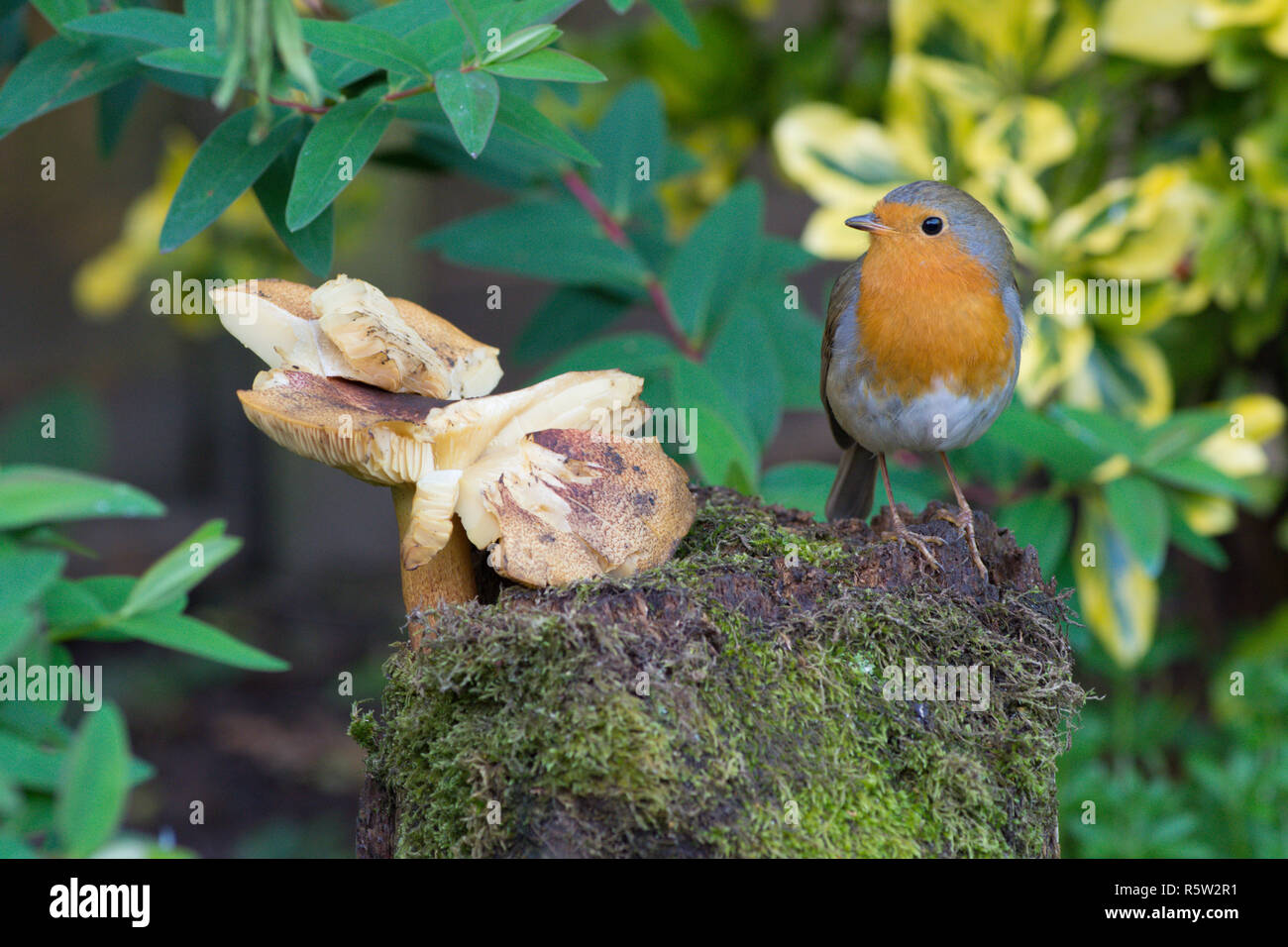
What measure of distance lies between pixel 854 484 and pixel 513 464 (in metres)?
1.08

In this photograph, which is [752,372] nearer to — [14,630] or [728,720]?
[728,720]

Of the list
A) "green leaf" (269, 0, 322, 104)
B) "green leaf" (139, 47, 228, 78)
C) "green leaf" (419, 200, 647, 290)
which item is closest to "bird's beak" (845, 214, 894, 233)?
"green leaf" (419, 200, 647, 290)

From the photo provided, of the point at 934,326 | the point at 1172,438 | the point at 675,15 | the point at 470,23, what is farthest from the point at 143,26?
the point at 1172,438

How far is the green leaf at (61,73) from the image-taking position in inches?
60.5

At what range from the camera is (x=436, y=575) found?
1.44 metres

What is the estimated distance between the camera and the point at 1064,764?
340 centimetres

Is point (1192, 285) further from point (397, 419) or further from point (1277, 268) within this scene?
point (397, 419)

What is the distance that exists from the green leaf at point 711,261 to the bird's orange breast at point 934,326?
0.51 metres

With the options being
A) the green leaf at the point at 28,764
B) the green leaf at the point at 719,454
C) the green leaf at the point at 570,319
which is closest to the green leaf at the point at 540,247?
the green leaf at the point at 570,319

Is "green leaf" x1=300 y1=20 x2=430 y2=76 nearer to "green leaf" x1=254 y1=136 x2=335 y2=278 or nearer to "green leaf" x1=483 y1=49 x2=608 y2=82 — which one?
"green leaf" x1=483 y1=49 x2=608 y2=82

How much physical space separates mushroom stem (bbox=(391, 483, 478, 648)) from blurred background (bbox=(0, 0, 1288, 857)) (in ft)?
1.89

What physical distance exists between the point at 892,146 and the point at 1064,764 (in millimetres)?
1945

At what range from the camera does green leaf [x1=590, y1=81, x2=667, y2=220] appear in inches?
102

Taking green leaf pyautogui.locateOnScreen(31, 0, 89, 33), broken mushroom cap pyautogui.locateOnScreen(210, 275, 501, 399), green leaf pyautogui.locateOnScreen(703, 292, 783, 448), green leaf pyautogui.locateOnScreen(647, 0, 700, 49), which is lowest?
broken mushroom cap pyautogui.locateOnScreen(210, 275, 501, 399)
